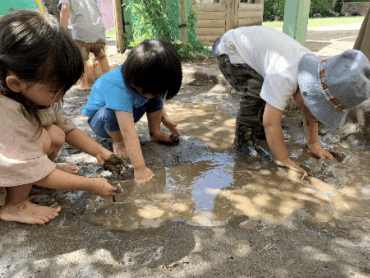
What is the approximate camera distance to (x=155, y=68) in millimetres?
1919

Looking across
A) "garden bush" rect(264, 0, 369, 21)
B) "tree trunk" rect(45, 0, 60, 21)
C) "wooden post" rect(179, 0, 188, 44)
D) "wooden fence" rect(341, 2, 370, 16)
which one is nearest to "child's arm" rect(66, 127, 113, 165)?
"wooden post" rect(179, 0, 188, 44)

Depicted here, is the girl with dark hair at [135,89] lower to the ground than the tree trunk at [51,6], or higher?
lower

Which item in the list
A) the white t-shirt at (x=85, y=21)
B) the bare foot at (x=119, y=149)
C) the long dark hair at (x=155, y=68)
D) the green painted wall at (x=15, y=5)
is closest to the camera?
A: the long dark hair at (x=155, y=68)

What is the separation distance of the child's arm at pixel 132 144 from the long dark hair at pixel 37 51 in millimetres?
666

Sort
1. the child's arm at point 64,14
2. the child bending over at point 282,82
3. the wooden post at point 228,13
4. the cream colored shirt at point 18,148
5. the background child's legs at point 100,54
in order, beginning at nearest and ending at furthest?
the cream colored shirt at point 18,148 < the child bending over at point 282,82 < the child's arm at point 64,14 < the background child's legs at point 100,54 < the wooden post at point 228,13

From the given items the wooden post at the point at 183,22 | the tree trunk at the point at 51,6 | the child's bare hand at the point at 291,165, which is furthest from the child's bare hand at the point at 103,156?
the tree trunk at the point at 51,6

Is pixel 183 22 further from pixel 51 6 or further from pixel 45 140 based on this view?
pixel 45 140

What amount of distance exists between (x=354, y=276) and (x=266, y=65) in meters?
1.41

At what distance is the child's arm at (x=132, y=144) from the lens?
207cm

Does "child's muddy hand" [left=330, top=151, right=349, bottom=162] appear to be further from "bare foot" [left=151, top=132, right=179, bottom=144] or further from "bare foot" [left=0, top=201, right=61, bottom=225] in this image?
"bare foot" [left=0, top=201, right=61, bottom=225]

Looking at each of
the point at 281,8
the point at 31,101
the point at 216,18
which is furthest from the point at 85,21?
the point at 281,8

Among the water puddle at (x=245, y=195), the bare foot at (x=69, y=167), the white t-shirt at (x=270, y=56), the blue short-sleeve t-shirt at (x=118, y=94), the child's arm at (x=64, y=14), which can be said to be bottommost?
the water puddle at (x=245, y=195)

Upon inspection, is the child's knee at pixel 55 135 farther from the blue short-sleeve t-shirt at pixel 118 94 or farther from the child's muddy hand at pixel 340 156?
the child's muddy hand at pixel 340 156

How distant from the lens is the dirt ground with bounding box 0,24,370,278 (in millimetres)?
1393
